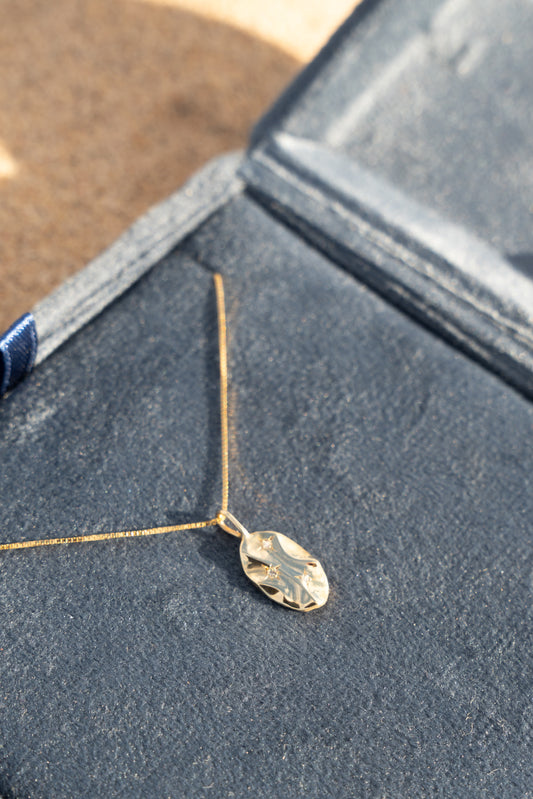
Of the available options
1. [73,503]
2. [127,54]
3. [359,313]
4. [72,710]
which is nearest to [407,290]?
[359,313]

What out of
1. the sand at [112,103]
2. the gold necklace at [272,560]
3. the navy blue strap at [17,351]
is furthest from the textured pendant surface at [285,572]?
the sand at [112,103]

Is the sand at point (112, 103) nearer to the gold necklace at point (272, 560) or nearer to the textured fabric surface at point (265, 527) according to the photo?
the textured fabric surface at point (265, 527)

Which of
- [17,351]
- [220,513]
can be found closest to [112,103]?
[17,351]

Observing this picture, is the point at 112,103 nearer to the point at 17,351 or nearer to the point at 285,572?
the point at 17,351

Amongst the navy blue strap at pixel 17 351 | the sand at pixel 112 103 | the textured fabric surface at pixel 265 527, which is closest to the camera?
the textured fabric surface at pixel 265 527

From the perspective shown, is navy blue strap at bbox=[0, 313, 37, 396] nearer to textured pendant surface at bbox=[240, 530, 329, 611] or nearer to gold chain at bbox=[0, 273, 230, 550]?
gold chain at bbox=[0, 273, 230, 550]

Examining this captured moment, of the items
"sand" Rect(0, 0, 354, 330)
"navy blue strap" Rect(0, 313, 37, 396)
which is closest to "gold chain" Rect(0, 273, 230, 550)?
"navy blue strap" Rect(0, 313, 37, 396)
